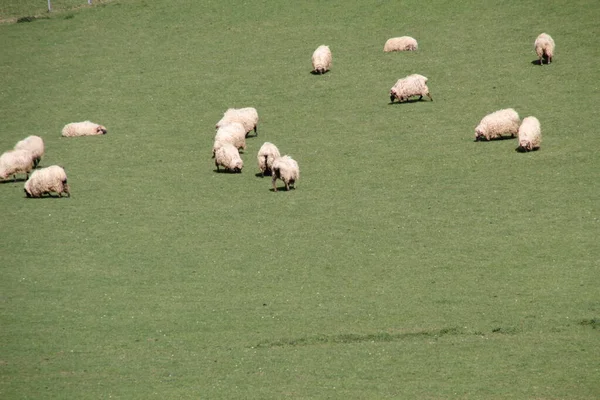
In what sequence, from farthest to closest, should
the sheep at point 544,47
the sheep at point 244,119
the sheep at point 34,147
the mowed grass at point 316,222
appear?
the sheep at point 544,47 → the sheep at point 244,119 → the sheep at point 34,147 → the mowed grass at point 316,222

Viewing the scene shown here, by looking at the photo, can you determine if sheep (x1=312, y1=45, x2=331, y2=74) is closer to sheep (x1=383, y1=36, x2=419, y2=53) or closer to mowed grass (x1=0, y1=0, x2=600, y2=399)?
mowed grass (x1=0, y1=0, x2=600, y2=399)

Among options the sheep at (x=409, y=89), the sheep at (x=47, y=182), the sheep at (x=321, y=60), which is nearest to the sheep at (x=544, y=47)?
the sheep at (x=409, y=89)

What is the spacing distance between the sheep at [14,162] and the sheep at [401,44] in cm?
1634

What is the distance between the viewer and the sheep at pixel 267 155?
28688mm

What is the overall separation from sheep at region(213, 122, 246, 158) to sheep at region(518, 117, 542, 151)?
8142 millimetres

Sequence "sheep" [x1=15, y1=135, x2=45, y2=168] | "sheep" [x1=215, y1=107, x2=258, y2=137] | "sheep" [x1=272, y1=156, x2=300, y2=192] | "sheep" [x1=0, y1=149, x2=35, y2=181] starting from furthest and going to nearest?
"sheep" [x1=215, y1=107, x2=258, y2=137] → "sheep" [x1=15, y1=135, x2=45, y2=168] → "sheep" [x1=0, y1=149, x2=35, y2=181] → "sheep" [x1=272, y1=156, x2=300, y2=192]

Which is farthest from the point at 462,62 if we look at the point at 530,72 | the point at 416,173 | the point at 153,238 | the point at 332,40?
the point at 153,238

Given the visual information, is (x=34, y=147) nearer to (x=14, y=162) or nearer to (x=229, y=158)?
(x=14, y=162)

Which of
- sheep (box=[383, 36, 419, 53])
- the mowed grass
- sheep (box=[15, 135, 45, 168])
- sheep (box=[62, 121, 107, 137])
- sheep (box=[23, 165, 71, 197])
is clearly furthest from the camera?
sheep (box=[383, 36, 419, 53])

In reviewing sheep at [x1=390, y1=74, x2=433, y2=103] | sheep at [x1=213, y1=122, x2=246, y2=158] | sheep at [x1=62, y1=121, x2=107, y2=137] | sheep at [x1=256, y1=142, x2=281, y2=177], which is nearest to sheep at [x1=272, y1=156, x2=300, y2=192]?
sheep at [x1=256, y1=142, x2=281, y2=177]

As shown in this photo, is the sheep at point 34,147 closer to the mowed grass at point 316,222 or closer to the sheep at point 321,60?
the mowed grass at point 316,222

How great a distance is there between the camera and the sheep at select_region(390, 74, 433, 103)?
35.3 metres

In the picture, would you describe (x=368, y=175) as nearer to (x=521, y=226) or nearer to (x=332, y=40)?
→ (x=521, y=226)

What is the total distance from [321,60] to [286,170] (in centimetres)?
1224
